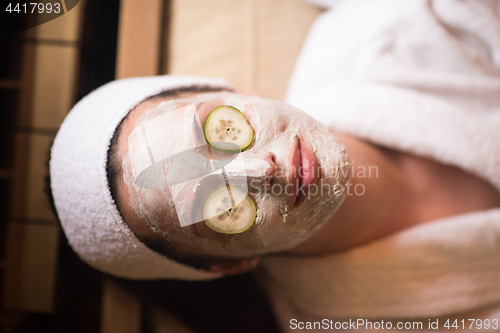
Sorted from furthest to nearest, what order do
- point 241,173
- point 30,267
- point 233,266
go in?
point 30,267, point 233,266, point 241,173

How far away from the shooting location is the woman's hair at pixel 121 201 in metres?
0.52

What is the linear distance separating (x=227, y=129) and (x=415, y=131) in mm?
505

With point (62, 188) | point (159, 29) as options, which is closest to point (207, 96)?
point (62, 188)

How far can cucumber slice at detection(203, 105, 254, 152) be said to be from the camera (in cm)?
48

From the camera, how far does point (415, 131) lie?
76cm

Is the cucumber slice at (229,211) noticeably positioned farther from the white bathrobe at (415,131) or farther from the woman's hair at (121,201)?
the white bathrobe at (415,131)

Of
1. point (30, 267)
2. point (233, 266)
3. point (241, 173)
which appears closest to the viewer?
point (241, 173)

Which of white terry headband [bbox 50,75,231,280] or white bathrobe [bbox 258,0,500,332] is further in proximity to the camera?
white bathrobe [bbox 258,0,500,332]

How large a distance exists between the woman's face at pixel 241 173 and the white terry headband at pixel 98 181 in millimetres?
31

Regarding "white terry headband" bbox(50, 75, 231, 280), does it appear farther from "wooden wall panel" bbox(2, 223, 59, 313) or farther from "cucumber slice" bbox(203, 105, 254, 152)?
"wooden wall panel" bbox(2, 223, 59, 313)

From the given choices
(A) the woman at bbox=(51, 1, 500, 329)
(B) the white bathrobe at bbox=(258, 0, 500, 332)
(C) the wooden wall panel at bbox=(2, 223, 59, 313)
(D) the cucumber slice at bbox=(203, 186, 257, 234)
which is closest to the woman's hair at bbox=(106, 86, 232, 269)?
(A) the woman at bbox=(51, 1, 500, 329)

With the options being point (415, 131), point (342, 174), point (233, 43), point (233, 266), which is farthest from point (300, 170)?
point (233, 43)

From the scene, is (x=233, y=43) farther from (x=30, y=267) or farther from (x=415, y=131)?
(x=30, y=267)

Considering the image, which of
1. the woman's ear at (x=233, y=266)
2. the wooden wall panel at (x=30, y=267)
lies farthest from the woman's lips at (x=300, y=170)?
the wooden wall panel at (x=30, y=267)
